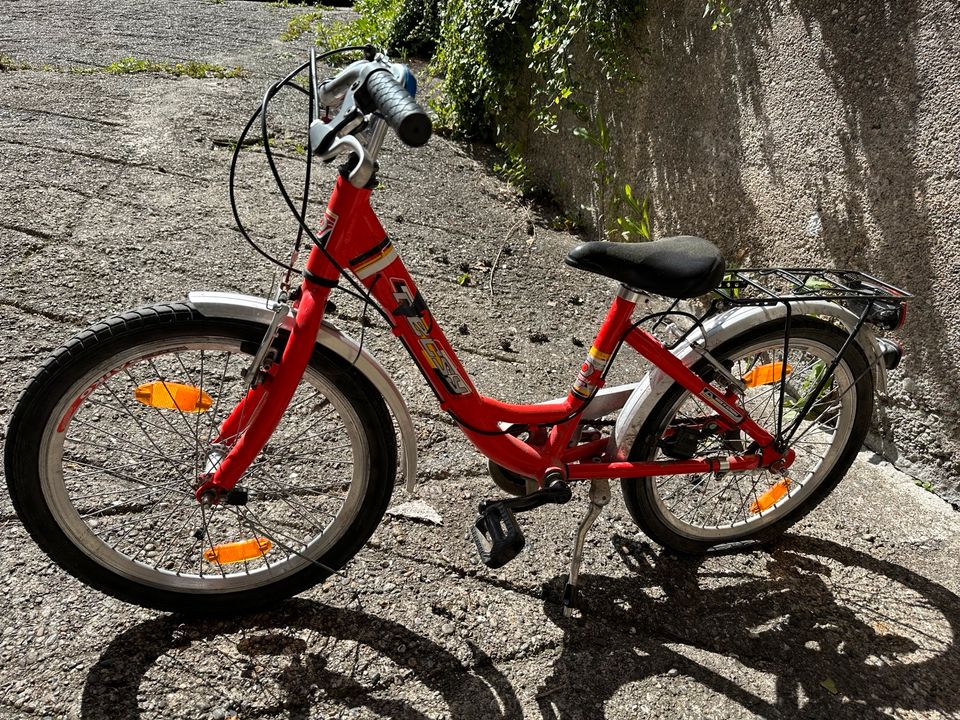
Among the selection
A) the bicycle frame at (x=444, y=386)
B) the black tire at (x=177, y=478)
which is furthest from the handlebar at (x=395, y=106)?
the black tire at (x=177, y=478)

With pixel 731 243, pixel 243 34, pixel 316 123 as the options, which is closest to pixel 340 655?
pixel 316 123

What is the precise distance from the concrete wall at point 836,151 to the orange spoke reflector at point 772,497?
2.27 ft

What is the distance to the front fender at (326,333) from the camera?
1778mm

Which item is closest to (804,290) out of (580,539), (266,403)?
(580,539)

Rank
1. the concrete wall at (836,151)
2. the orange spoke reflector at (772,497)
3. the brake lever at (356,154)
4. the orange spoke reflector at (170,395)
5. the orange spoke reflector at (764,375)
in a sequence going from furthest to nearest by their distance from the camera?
the concrete wall at (836,151), the orange spoke reflector at (772,497), the orange spoke reflector at (764,375), the orange spoke reflector at (170,395), the brake lever at (356,154)

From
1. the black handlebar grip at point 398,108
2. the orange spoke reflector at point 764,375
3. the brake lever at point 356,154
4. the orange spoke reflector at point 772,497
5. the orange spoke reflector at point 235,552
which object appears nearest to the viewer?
the black handlebar grip at point 398,108

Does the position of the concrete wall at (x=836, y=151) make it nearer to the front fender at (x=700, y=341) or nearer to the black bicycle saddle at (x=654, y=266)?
the front fender at (x=700, y=341)

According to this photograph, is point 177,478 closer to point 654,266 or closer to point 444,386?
point 444,386

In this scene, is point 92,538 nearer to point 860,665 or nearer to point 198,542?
point 198,542

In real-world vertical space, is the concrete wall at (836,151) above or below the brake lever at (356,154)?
above

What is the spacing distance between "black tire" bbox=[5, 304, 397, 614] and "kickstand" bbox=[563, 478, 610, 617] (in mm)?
570

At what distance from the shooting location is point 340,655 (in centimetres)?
203

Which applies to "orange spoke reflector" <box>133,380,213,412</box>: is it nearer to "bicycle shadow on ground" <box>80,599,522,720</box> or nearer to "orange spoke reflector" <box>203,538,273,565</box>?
"orange spoke reflector" <box>203,538,273,565</box>

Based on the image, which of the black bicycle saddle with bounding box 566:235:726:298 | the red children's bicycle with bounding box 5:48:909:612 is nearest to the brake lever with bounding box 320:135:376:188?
the red children's bicycle with bounding box 5:48:909:612
